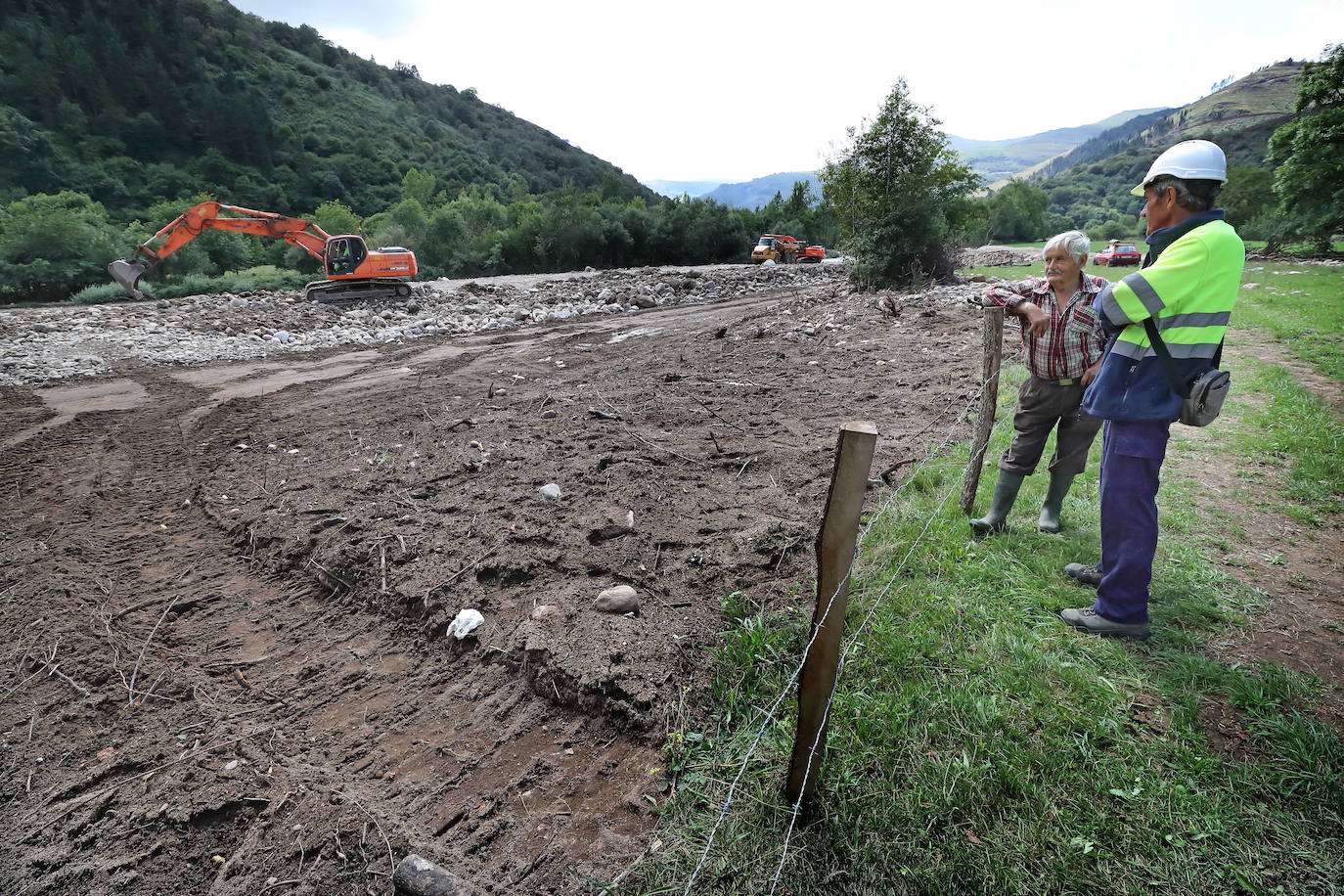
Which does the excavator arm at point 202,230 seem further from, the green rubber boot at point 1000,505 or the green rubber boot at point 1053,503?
the green rubber boot at point 1053,503

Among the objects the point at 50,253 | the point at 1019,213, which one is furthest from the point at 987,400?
the point at 1019,213

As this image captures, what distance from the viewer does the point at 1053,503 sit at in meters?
3.93

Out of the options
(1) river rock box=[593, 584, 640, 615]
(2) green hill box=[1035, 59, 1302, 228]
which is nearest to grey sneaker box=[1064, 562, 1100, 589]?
(1) river rock box=[593, 584, 640, 615]

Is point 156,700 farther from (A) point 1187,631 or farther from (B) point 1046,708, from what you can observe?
(A) point 1187,631

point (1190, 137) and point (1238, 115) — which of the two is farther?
point (1238, 115)

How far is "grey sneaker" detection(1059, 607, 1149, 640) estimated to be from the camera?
2896mm

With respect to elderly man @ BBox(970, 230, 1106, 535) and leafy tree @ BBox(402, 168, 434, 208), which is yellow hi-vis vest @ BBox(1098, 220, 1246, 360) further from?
leafy tree @ BBox(402, 168, 434, 208)

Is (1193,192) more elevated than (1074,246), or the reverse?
(1193,192)

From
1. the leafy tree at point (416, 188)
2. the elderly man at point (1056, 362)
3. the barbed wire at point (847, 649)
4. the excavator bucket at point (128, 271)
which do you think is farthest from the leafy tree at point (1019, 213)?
the barbed wire at point (847, 649)

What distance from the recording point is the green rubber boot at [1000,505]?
12.4ft

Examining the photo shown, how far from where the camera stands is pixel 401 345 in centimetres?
1282

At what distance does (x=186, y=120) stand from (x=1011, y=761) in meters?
81.5

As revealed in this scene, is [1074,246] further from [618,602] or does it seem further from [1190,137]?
[1190,137]

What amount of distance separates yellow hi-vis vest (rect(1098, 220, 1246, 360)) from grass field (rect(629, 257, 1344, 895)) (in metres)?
1.43
